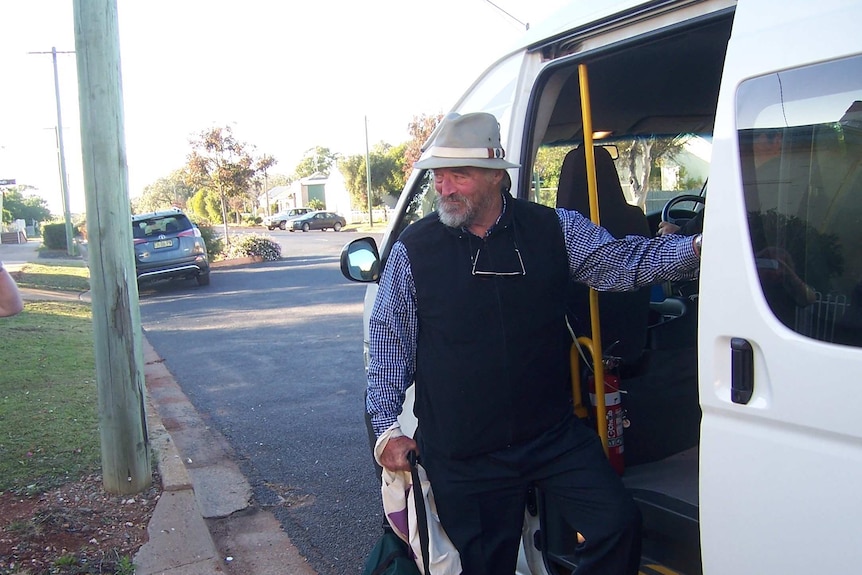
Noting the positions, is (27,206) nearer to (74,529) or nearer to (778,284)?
(74,529)

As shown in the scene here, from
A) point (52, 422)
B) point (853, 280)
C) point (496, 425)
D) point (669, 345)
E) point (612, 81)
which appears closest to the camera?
point (853, 280)

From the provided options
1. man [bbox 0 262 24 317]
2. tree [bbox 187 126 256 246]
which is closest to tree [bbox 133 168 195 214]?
tree [bbox 187 126 256 246]

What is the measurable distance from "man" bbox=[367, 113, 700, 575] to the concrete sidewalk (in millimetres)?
1560

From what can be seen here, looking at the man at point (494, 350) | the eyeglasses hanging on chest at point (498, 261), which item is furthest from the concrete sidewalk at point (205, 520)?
the eyeglasses hanging on chest at point (498, 261)

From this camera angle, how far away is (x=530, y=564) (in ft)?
8.85

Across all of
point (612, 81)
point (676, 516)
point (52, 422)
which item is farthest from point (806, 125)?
point (52, 422)

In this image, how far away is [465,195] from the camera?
2.46 metres

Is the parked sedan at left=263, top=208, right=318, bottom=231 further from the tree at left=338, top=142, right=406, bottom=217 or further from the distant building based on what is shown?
the distant building

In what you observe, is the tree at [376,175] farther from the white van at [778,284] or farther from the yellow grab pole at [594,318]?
the white van at [778,284]

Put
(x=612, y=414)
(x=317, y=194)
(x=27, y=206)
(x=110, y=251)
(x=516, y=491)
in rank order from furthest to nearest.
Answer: (x=317, y=194)
(x=27, y=206)
(x=110, y=251)
(x=612, y=414)
(x=516, y=491)

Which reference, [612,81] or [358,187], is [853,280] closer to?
[612,81]

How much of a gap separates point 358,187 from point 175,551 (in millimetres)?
53383

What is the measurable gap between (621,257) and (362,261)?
1274 mm

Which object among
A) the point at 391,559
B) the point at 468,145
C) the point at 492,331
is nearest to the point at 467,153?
the point at 468,145
